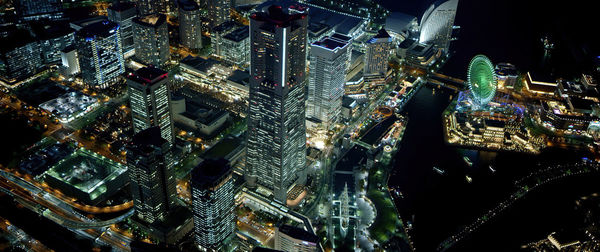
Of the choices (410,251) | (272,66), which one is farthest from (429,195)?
(272,66)

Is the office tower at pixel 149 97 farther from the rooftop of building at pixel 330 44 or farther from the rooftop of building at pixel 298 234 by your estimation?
the rooftop of building at pixel 298 234

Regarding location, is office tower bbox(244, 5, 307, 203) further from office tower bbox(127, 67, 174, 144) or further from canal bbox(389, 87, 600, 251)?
canal bbox(389, 87, 600, 251)

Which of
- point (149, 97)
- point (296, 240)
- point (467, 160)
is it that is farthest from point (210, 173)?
point (467, 160)

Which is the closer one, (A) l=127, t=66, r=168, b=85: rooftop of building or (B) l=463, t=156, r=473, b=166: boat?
(A) l=127, t=66, r=168, b=85: rooftop of building

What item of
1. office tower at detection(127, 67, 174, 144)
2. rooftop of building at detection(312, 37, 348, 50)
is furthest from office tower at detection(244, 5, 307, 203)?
rooftop of building at detection(312, 37, 348, 50)

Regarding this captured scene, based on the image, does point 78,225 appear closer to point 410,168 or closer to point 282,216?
point 282,216

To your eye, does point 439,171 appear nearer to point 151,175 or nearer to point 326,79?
point 326,79

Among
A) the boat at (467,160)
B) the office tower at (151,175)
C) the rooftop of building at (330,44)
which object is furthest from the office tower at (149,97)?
the boat at (467,160)
